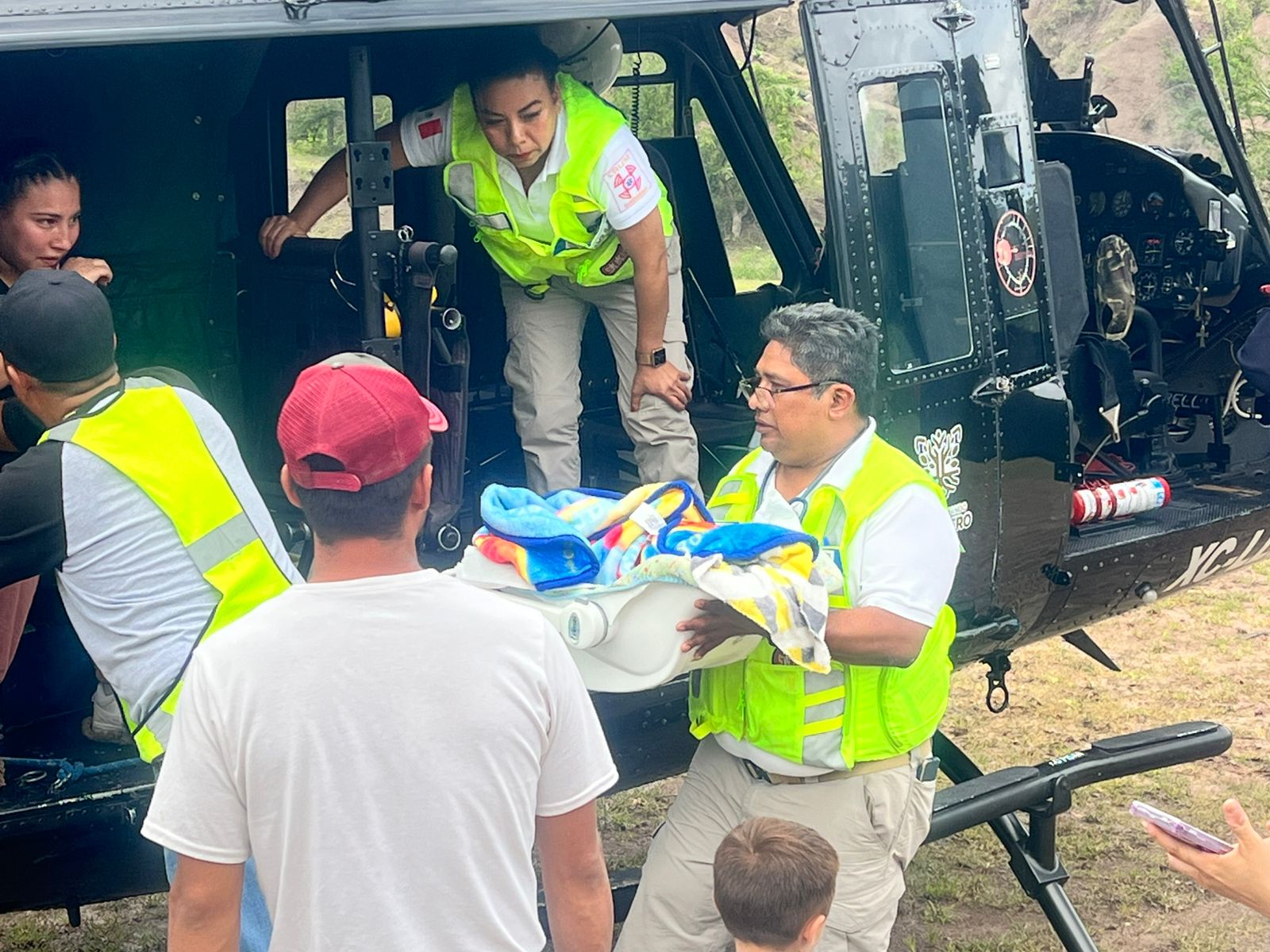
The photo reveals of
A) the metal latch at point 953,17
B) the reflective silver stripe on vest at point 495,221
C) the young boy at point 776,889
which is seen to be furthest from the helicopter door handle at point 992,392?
the young boy at point 776,889

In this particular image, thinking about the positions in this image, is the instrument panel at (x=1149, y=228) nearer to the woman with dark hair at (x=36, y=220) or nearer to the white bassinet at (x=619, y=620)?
the white bassinet at (x=619, y=620)

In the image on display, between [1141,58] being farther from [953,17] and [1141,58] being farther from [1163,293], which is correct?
[953,17]

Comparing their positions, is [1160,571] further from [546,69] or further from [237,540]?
[237,540]

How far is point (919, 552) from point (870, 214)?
122 centimetres

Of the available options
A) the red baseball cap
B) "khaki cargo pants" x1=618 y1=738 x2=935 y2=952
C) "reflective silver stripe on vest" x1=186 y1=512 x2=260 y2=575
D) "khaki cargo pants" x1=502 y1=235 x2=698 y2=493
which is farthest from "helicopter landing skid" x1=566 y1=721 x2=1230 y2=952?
the red baseball cap

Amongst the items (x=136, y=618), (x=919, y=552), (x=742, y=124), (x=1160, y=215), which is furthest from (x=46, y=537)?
(x=1160, y=215)

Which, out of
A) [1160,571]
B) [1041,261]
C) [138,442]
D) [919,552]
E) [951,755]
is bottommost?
[951,755]

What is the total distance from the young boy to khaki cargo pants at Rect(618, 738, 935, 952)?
375mm

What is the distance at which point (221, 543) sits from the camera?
8.43ft

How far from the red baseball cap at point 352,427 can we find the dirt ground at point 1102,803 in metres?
3.03

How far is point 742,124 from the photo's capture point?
5.14 m

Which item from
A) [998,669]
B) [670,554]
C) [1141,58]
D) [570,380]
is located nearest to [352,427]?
[670,554]

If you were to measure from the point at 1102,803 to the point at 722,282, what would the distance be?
2308mm

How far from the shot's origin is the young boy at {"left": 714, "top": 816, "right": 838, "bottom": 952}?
8.55 ft
